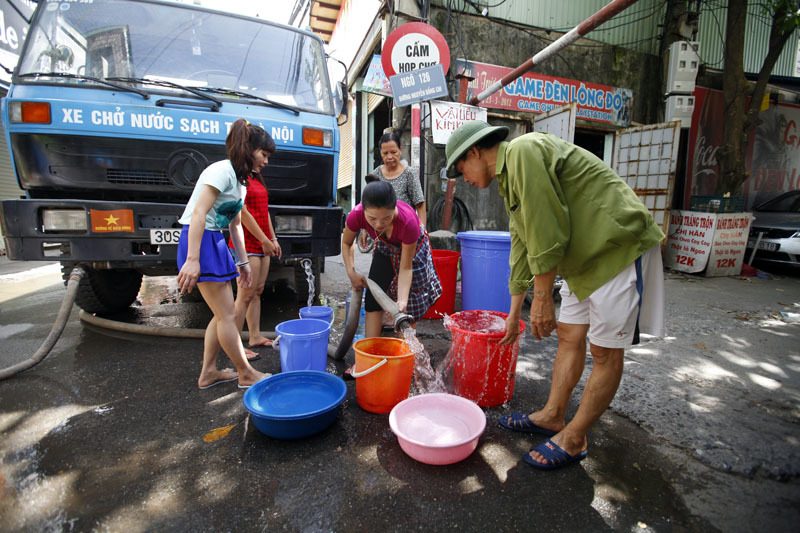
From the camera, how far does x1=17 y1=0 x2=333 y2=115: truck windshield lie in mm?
3068

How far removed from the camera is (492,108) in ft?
22.7

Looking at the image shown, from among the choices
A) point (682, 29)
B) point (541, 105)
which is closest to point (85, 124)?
point (541, 105)

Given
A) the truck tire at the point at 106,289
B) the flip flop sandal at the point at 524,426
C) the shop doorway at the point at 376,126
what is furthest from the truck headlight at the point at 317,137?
the shop doorway at the point at 376,126

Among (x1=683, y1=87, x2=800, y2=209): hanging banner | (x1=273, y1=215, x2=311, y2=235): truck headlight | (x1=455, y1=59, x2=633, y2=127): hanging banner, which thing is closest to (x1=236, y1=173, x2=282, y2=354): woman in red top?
(x1=273, y1=215, x2=311, y2=235): truck headlight

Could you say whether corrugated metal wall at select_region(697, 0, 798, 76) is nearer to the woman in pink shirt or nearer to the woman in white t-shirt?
the woman in pink shirt

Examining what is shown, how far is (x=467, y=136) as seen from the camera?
6.10 ft

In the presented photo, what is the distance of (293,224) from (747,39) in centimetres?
1249

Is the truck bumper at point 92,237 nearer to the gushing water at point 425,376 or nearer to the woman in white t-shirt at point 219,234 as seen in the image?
the woman in white t-shirt at point 219,234

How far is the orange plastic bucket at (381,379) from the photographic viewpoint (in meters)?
2.12

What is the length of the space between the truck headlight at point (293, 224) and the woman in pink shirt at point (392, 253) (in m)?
0.73

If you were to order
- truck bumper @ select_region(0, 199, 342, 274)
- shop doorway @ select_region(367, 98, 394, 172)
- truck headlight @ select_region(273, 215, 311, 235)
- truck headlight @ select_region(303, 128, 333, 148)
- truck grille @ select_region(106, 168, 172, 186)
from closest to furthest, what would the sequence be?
truck bumper @ select_region(0, 199, 342, 274) < truck grille @ select_region(106, 168, 172, 186) < truck headlight @ select_region(273, 215, 311, 235) < truck headlight @ select_region(303, 128, 333, 148) < shop doorway @ select_region(367, 98, 394, 172)

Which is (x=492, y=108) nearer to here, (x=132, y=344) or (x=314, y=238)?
(x=314, y=238)

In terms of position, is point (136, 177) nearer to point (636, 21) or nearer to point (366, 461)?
point (366, 461)

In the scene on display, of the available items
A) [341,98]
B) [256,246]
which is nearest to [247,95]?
[341,98]
